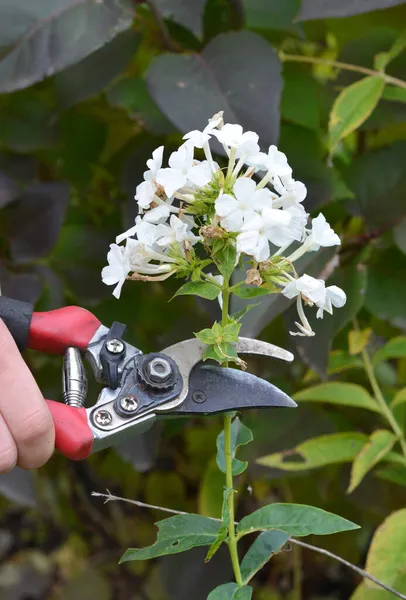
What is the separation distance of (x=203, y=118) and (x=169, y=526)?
0.41 metres

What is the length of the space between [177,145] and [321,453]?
0.43 meters

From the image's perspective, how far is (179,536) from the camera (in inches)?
22.5

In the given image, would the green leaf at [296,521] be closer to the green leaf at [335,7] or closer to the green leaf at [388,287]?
the green leaf at [388,287]

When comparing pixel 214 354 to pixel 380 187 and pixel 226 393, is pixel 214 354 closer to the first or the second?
pixel 226 393

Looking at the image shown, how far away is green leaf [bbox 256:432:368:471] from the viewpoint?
0.83 m

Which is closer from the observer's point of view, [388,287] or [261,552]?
[261,552]

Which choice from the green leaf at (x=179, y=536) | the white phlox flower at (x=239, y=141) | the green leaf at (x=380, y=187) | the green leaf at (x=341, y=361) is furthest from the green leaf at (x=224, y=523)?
the green leaf at (x=380, y=187)

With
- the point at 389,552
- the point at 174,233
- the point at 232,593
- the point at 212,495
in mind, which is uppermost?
the point at 174,233

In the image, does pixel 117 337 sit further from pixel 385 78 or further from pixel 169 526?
pixel 385 78

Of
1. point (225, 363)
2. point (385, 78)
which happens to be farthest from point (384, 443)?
point (385, 78)

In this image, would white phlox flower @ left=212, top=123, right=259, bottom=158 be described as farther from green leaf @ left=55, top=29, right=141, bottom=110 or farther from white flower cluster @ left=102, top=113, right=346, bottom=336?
green leaf @ left=55, top=29, right=141, bottom=110

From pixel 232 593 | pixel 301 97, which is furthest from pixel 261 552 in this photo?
pixel 301 97

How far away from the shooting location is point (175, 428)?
3.43 ft

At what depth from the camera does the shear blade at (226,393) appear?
604 mm
